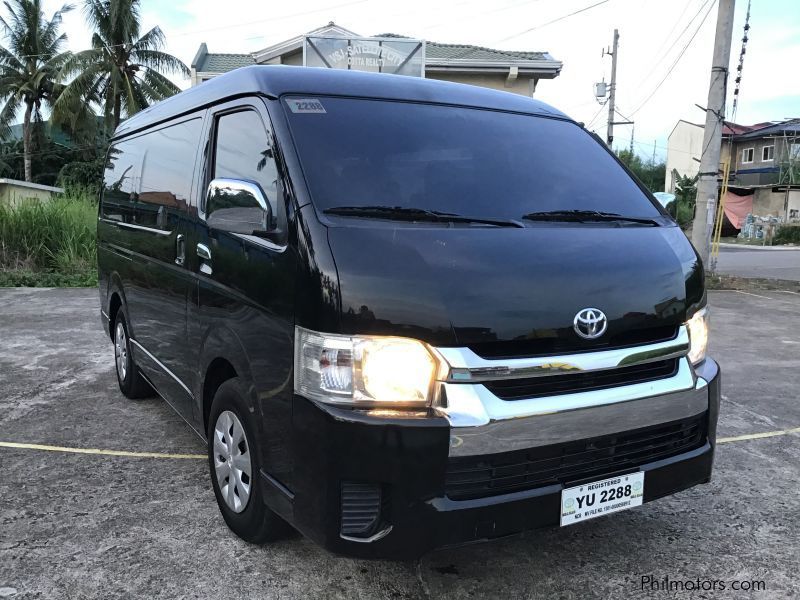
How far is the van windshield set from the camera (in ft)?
9.02

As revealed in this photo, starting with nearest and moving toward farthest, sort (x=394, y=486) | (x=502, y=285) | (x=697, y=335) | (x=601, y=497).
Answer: (x=394, y=486) < (x=502, y=285) < (x=601, y=497) < (x=697, y=335)

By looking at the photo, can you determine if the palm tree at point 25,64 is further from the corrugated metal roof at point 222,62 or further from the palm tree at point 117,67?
the corrugated metal roof at point 222,62

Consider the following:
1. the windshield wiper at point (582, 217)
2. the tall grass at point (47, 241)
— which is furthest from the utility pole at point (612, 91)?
the windshield wiper at point (582, 217)

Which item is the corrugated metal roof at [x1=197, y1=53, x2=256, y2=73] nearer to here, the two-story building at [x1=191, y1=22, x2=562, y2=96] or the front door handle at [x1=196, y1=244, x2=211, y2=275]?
the two-story building at [x1=191, y1=22, x2=562, y2=96]

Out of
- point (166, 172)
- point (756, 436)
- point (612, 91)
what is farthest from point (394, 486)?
point (612, 91)

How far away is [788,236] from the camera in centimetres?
3475

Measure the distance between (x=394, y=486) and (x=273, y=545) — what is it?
41.7 inches

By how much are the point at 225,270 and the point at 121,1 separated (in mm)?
31587

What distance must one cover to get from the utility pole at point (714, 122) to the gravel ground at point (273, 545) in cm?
821

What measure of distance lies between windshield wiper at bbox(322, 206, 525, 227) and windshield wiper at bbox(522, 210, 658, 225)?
17cm

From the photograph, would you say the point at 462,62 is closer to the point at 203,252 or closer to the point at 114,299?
the point at 114,299

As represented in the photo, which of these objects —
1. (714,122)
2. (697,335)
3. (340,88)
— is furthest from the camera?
(714,122)

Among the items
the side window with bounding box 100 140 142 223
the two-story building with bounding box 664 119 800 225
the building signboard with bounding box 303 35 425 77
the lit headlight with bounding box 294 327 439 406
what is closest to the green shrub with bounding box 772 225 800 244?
the two-story building with bounding box 664 119 800 225

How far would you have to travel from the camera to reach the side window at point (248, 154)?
8.95 feet
